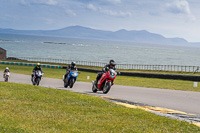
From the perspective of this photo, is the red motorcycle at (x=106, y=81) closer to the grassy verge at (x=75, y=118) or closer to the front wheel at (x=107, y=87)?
the front wheel at (x=107, y=87)

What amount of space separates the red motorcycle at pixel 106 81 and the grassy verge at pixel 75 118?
195 inches

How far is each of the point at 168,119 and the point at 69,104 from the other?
11.9 feet

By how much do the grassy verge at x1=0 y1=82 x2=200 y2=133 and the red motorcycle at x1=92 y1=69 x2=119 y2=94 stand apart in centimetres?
496

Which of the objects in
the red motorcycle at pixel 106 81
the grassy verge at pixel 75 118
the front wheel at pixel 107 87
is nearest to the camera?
the grassy verge at pixel 75 118

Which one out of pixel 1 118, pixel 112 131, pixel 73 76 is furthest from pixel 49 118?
pixel 73 76

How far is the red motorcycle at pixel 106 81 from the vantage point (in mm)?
16578

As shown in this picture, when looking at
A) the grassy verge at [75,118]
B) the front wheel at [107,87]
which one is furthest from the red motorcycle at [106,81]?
the grassy verge at [75,118]

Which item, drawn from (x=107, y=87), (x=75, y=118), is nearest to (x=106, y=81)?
(x=107, y=87)

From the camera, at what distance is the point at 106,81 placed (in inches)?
669

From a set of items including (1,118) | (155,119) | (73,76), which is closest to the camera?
(1,118)

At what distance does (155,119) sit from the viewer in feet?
30.3

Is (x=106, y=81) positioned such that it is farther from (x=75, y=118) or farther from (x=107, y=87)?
(x=75, y=118)

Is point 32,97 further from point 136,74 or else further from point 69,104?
point 136,74

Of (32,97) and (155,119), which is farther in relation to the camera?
(32,97)
